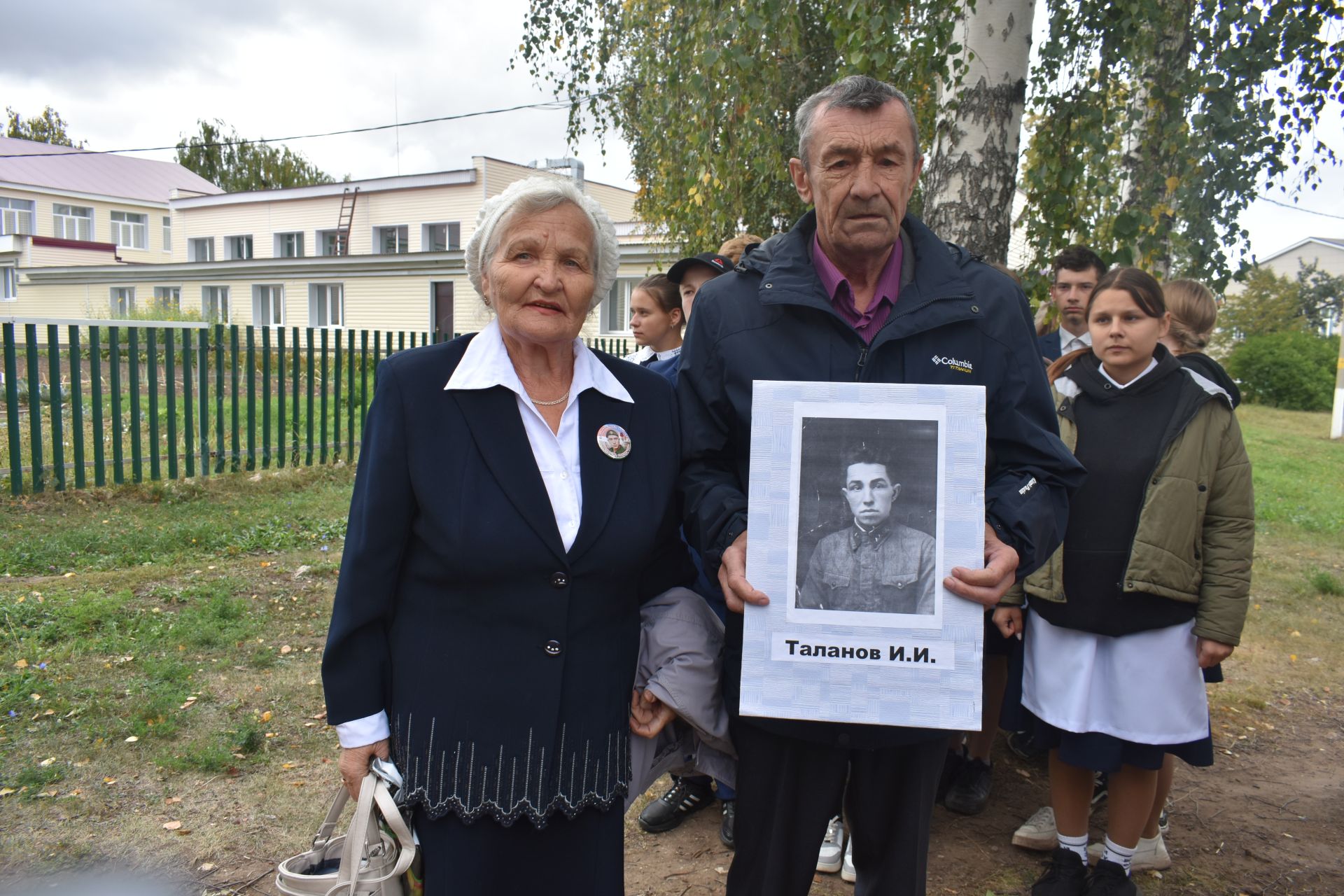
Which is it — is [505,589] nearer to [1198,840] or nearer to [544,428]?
[544,428]

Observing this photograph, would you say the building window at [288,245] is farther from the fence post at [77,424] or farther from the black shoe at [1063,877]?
the black shoe at [1063,877]

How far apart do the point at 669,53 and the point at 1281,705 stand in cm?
612

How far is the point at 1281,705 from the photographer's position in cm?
508

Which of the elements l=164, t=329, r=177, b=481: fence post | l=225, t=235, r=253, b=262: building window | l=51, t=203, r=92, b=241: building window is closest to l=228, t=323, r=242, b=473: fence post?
l=164, t=329, r=177, b=481: fence post

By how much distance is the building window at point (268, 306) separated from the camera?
97.6 ft

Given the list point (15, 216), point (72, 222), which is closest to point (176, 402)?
point (15, 216)

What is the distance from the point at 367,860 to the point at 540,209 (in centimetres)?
139

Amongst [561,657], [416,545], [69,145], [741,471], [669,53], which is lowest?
[561,657]

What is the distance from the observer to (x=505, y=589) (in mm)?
1851

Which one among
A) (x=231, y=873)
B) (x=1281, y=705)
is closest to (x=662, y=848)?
(x=231, y=873)

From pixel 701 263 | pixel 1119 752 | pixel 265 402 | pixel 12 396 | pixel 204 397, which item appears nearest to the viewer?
pixel 1119 752

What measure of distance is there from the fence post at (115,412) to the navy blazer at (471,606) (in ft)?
27.9

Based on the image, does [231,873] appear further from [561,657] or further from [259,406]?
[259,406]

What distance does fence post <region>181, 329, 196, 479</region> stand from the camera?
9.44 m
